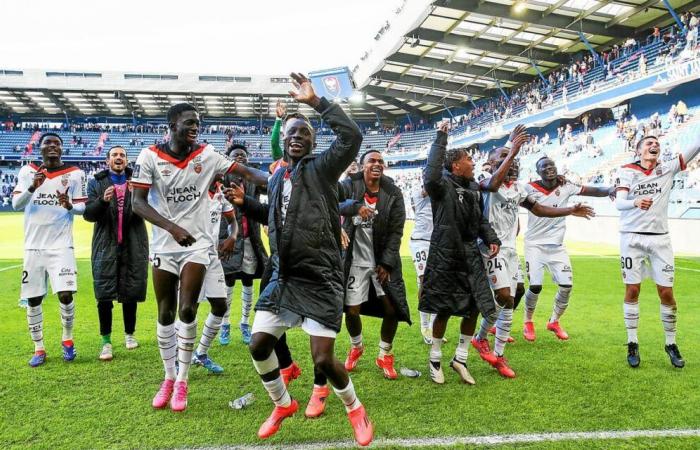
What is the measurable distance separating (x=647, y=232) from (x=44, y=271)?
248 inches

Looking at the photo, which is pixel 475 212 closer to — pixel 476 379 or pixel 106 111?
pixel 476 379

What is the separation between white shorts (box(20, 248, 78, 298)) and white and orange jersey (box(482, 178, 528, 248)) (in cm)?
452

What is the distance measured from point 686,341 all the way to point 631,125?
75.2 ft

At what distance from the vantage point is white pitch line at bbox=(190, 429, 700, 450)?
10.6ft

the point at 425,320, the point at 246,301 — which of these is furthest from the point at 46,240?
the point at 425,320

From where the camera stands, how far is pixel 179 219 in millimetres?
4051

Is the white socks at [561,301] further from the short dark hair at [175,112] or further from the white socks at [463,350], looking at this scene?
the short dark hair at [175,112]

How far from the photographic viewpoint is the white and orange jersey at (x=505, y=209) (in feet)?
18.1

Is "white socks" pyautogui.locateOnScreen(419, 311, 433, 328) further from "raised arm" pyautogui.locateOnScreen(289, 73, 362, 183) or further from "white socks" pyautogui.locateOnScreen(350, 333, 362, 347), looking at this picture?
"raised arm" pyautogui.locateOnScreen(289, 73, 362, 183)

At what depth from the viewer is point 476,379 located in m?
4.64

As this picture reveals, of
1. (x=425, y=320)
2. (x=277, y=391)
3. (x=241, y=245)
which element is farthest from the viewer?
(x=425, y=320)

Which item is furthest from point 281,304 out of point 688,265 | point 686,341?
point 688,265

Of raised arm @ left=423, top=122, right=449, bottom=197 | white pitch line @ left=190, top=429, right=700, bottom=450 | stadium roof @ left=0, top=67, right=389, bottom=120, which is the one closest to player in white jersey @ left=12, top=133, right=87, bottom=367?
white pitch line @ left=190, top=429, right=700, bottom=450

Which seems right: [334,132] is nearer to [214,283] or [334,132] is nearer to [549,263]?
[214,283]
